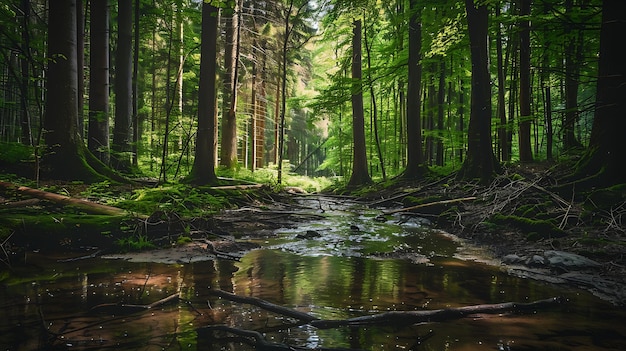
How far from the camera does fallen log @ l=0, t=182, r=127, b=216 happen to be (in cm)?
626

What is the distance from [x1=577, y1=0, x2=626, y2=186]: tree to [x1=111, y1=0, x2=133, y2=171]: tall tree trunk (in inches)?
506

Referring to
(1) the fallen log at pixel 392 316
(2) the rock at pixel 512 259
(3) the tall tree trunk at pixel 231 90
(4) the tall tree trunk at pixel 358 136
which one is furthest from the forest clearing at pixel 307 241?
(4) the tall tree trunk at pixel 358 136

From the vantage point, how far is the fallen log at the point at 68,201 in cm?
626

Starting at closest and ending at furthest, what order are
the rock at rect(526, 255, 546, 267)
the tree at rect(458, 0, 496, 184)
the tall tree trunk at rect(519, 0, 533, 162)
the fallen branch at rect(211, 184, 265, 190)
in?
the rock at rect(526, 255, 546, 267) < the tree at rect(458, 0, 496, 184) < the fallen branch at rect(211, 184, 265, 190) < the tall tree trunk at rect(519, 0, 533, 162)

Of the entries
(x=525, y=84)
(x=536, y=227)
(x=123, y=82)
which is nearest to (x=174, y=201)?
Result: (x=123, y=82)

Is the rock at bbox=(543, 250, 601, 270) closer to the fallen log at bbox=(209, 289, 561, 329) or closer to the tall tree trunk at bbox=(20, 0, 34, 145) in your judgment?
the fallen log at bbox=(209, 289, 561, 329)

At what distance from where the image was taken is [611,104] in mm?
6305

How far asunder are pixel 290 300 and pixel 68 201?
4.92 metres

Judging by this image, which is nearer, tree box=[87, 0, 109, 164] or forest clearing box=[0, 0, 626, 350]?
forest clearing box=[0, 0, 626, 350]

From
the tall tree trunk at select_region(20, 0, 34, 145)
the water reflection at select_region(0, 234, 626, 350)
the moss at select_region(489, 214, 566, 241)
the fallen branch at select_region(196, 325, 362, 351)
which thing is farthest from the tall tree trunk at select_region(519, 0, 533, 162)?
the tall tree trunk at select_region(20, 0, 34, 145)

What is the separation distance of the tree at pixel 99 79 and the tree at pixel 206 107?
270 centimetres

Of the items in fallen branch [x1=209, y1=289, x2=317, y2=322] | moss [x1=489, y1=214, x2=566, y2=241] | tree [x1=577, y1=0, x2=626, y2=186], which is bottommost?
fallen branch [x1=209, y1=289, x2=317, y2=322]

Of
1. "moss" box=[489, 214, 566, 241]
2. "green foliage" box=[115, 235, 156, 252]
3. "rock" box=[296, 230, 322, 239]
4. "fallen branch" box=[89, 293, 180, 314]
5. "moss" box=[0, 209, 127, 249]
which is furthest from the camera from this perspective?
"rock" box=[296, 230, 322, 239]

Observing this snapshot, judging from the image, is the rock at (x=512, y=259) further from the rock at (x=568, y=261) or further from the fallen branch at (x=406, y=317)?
the fallen branch at (x=406, y=317)
